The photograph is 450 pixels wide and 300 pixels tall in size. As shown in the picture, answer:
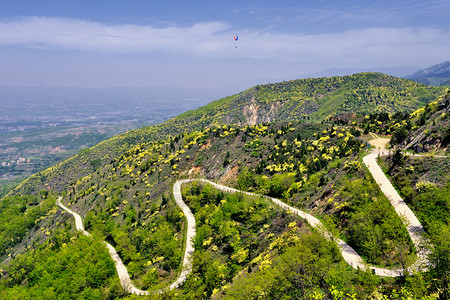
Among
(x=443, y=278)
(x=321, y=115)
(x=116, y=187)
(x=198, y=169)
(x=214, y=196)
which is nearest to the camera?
(x=443, y=278)

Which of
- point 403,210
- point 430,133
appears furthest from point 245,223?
point 430,133

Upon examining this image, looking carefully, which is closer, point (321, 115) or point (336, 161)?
point (336, 161)

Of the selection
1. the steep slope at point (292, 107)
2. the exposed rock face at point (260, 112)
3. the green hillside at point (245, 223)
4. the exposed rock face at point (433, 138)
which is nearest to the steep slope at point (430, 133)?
the exposed rock face at point (433, 138)

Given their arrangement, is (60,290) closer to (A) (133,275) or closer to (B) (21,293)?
(B) (21,293)

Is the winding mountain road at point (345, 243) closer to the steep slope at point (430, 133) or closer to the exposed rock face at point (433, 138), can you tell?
the steep slope at point (430, 133)

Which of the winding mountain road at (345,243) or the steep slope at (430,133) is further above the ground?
the steep slope at (430,133)

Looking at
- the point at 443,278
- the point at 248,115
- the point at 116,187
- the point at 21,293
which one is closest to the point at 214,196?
the point at 443,278

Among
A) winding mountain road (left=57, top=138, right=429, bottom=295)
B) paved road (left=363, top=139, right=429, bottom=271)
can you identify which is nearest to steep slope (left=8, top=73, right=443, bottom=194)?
winding mountain road (left=57, top=138, right=429, bottom=295)

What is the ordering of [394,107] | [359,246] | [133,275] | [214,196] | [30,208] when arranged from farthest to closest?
[394,107] → [30,208] → [214,196] → [133,275] → [359,246]

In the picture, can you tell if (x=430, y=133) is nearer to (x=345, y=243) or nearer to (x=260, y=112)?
(x=345, y=243)
